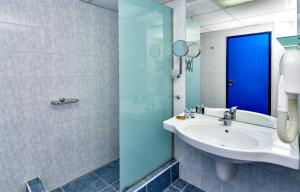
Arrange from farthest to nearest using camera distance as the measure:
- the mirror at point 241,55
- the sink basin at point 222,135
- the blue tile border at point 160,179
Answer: the blue tile border at point 160,179
the mirror at point 241,55
the sink basin at point 222,135

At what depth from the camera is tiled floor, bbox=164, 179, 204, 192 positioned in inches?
70.6

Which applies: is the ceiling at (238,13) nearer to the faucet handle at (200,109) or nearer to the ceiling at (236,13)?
the ceiling at (236,13)

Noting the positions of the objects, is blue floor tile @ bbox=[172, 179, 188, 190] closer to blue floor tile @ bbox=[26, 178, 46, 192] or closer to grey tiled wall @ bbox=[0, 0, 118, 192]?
grey tiled wall @ bbox=[0, 0, 118, 192]

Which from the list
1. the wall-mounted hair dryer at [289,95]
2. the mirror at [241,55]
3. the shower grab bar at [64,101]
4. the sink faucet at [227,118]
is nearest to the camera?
the wall-mounted hair dryer at [289,95]

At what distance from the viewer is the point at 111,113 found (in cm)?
234

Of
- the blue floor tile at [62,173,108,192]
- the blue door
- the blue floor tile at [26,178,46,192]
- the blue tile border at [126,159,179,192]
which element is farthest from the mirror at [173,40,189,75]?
the blue floor tile at [26,178,46,192]

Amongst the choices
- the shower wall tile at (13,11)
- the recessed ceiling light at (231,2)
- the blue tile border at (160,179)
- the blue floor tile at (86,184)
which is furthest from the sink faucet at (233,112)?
the shower wall tile at (13,11)

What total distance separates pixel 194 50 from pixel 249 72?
58cm

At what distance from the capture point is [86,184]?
6.25 ft

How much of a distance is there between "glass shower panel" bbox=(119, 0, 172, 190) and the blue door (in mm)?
647

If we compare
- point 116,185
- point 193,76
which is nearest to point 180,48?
point 193,76

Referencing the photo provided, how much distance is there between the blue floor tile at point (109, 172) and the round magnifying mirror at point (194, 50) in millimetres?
1655

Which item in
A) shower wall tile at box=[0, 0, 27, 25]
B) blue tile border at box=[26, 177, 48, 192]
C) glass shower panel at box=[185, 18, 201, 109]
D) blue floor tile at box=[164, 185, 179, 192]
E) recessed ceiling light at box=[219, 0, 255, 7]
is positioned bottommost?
blue floor tile at box=[164, 185, 179, 192]

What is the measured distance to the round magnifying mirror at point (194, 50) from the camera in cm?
179
